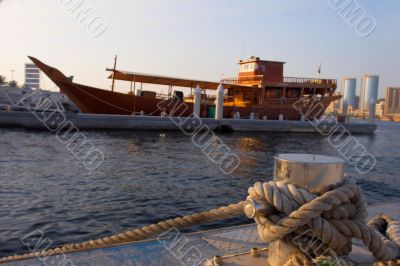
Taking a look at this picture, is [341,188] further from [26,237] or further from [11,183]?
[11,183]

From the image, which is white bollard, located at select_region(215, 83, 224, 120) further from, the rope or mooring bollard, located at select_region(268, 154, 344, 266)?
mooring bollard, located at select_region(268, 154, 344, 266)

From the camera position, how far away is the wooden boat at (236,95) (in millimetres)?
25203

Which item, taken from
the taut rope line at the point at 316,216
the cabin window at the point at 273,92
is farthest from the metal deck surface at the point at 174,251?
the cabin window at the point at 273,92

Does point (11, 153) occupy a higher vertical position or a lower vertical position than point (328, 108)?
lower

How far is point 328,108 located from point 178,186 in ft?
99.0

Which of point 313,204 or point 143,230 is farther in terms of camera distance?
point 143,230

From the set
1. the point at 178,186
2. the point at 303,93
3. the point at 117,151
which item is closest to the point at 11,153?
the point at 117,151

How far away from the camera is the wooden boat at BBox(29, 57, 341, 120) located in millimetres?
25203

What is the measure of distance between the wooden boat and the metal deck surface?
2218 cm

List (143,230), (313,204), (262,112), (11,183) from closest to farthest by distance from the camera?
(313,204), (143,230), (11,183), (262,112)

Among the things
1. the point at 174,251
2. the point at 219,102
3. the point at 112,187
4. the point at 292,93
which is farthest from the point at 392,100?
the point at 174,251

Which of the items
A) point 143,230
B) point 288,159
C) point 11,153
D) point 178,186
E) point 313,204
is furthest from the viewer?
point 11,153

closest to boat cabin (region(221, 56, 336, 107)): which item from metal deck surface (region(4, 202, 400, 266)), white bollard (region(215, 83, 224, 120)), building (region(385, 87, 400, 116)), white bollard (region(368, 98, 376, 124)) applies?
white bollard (region(368, 98, 376, 124))

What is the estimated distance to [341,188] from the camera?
2.17 meters
